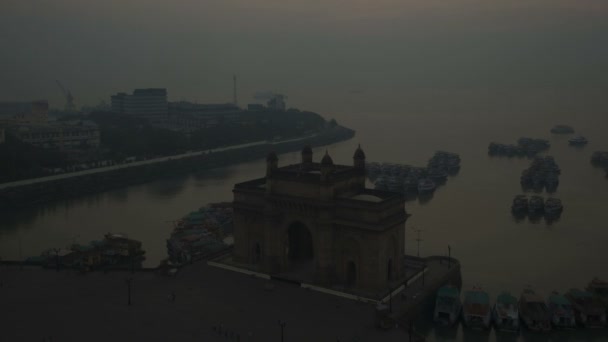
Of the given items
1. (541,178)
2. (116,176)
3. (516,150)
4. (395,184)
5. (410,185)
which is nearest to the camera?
(410,185)

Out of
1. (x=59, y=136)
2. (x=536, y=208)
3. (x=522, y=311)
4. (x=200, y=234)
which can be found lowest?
(x=522, y=311)

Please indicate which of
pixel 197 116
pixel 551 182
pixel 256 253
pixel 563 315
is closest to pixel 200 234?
pixel 256 253

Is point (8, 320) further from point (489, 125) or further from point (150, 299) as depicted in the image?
point (489, 125)

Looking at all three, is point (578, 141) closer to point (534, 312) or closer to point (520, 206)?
point (520, 206)

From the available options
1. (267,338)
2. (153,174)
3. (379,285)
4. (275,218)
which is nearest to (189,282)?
(275,218)

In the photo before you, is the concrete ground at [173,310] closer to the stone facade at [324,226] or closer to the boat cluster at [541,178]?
the stone facade at [324,226]

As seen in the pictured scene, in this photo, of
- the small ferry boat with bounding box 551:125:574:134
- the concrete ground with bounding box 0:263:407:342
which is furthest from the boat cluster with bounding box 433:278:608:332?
the small ferry boat with bounding box 551:125:574:134
